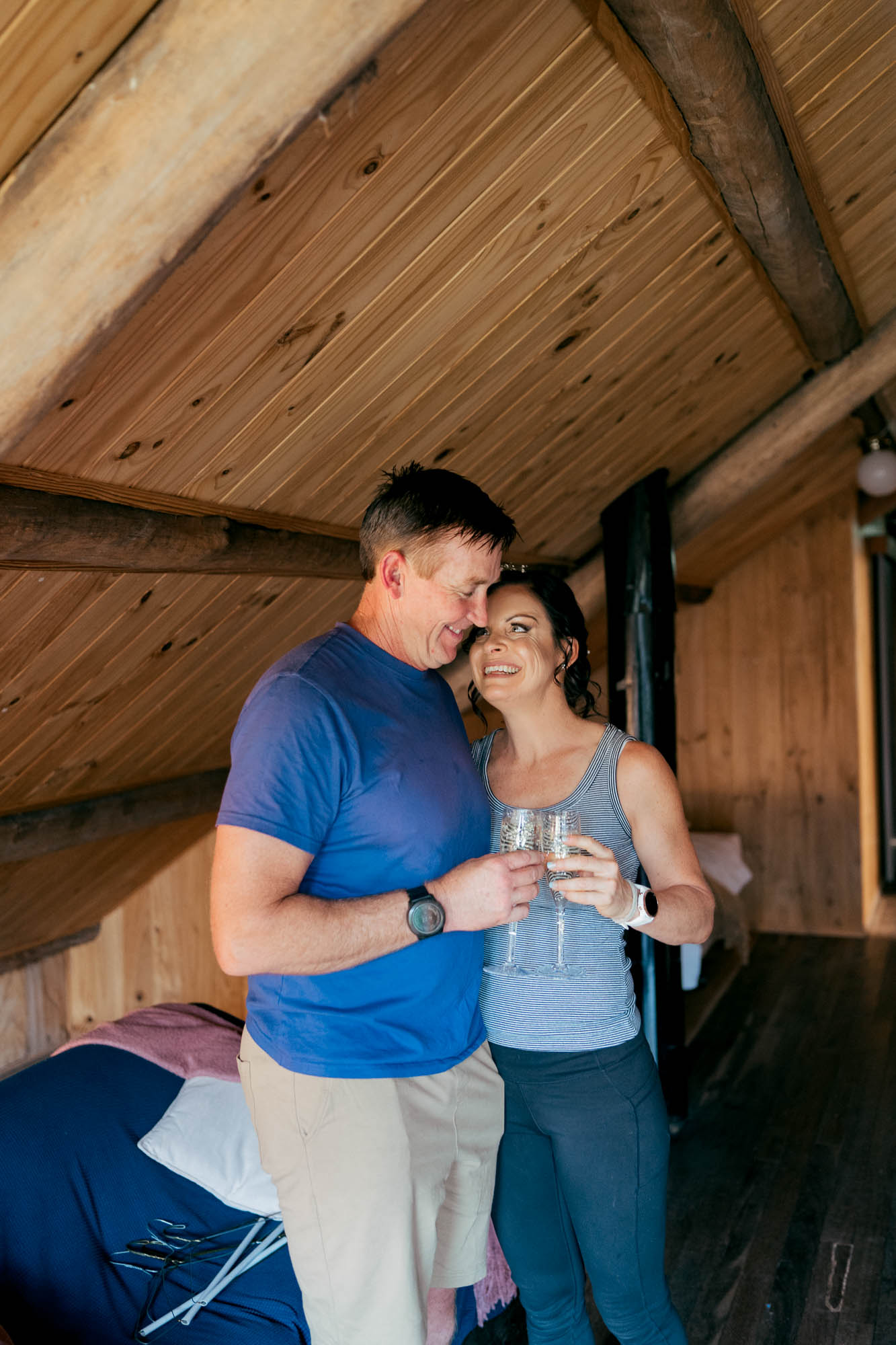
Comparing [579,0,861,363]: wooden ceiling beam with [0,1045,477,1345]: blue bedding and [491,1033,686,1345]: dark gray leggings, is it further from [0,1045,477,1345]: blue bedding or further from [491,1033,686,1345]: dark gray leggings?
[0,1045,477,1345]: blue bedding

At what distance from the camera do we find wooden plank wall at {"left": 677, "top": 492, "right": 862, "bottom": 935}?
593cm

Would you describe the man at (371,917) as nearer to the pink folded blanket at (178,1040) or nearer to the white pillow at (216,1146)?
the white pillow at (216,1146)

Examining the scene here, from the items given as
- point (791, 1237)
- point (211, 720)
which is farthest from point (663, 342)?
point (791, 1237)

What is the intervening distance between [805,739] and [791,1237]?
362cm

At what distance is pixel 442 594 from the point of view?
1555 millimetres

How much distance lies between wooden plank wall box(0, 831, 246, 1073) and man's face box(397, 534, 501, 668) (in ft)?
9.46

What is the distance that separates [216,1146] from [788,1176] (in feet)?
5.70

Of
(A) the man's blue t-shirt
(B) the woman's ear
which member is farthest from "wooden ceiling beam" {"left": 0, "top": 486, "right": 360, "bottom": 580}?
(B) the woman's ear

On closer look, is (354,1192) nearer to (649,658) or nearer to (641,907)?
(641,907)

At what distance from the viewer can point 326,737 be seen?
1374mm

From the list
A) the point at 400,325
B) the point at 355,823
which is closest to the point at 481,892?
the point at 355,823

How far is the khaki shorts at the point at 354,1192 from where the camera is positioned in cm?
141

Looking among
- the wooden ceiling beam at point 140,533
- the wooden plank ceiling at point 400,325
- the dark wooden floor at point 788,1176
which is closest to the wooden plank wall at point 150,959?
the wooden plank ceiling at point 400,325

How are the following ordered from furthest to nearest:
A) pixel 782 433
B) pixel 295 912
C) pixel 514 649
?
pixel 782 433
pixel 514 649
pixel 295 912
